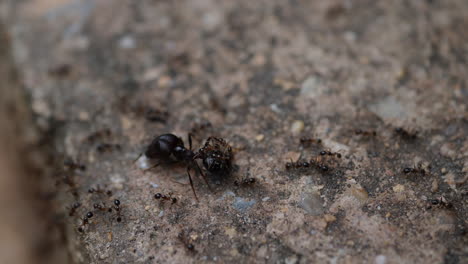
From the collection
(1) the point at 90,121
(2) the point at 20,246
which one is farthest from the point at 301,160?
(2) the point at 20,246

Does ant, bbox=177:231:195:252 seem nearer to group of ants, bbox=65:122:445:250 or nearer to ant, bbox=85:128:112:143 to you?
group of ants, bbox=65:122:445:250

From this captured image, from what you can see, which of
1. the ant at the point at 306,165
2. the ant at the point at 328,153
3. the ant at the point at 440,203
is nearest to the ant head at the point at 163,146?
the ant at the point at 306,165

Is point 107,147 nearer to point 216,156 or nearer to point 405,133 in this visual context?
point 216,156

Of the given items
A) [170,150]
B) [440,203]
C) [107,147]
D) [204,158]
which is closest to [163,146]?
[170,150]

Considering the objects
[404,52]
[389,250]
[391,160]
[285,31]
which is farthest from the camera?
[285,31]

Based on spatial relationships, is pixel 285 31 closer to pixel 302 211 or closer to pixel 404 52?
pixel 404 52

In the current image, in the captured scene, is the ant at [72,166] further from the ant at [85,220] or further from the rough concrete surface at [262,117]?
the ant at [85,220]
